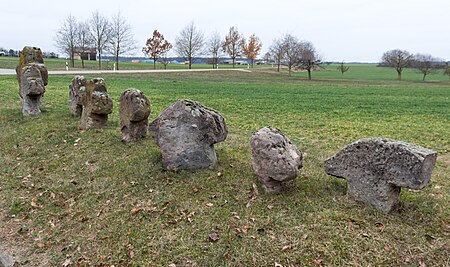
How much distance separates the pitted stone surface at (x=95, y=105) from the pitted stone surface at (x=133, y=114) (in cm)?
131

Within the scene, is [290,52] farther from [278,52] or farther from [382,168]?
[382,168]

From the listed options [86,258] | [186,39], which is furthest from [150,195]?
[186,39]

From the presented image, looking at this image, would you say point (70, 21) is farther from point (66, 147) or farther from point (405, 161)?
point (405, 161)

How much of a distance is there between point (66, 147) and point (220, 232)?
5.43 metres

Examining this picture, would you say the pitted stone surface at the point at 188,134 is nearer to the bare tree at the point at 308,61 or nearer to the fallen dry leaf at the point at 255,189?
the fallen dry leaf at the point at 255,189

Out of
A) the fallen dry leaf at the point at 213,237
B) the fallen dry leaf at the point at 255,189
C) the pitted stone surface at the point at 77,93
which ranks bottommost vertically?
the fallen dry leaf at the point at 213,237

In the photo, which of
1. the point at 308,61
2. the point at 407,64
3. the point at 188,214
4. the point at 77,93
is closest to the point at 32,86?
the point at 77,93

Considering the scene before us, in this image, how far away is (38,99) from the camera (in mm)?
11789

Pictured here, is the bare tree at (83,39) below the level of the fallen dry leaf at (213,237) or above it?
above

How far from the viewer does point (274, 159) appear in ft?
17.6

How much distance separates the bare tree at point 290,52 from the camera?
55.4 meters

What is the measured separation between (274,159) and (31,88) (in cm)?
908

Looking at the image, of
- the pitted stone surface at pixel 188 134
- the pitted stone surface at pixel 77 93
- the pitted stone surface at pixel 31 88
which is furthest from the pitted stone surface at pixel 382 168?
the pitted stone surface at pixel 31 88

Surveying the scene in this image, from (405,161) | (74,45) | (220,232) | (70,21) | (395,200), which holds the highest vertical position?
(70,21)
